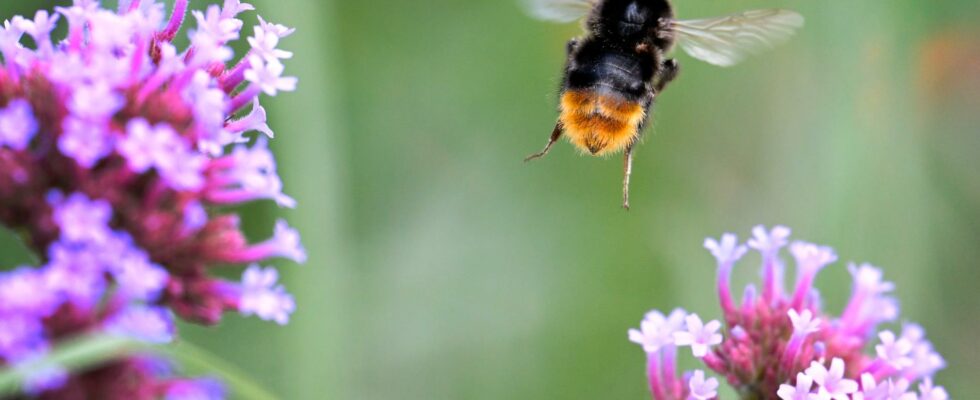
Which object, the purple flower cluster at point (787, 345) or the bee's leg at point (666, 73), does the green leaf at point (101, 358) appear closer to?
the purple flower cluster at point (787, 345)

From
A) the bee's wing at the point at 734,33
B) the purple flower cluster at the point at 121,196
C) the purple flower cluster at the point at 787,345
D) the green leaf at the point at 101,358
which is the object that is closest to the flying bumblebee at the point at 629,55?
the bee's wing at the point at 734,33

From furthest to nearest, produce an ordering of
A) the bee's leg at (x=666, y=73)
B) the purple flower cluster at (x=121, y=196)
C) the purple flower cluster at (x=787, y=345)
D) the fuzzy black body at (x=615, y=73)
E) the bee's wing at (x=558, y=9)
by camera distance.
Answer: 1. the bee's wing at (x=558, y=9)
2. the bee's leg at (x=666, y=73)
3. the fuzzy black body at (x=615, y=73)
4. the purple flower cluster at (x=787, y=345)
5. the purple flower cluster at (x=121, y=196)

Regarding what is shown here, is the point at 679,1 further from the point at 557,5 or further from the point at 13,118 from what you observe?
the point at 13,118

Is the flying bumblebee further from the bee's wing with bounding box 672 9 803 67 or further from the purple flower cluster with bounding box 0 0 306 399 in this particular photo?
the purple flower cluster with bounding box 0 0 306 399

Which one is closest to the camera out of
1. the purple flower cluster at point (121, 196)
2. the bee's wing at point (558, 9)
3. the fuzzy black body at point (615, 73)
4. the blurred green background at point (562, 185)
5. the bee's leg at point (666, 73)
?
the purple flower cluster at point (121, 196)

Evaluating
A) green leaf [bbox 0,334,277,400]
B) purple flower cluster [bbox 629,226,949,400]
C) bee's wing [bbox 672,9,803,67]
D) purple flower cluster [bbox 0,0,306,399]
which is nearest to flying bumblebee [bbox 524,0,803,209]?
bee's wing [bbox 672,9,803,67]
